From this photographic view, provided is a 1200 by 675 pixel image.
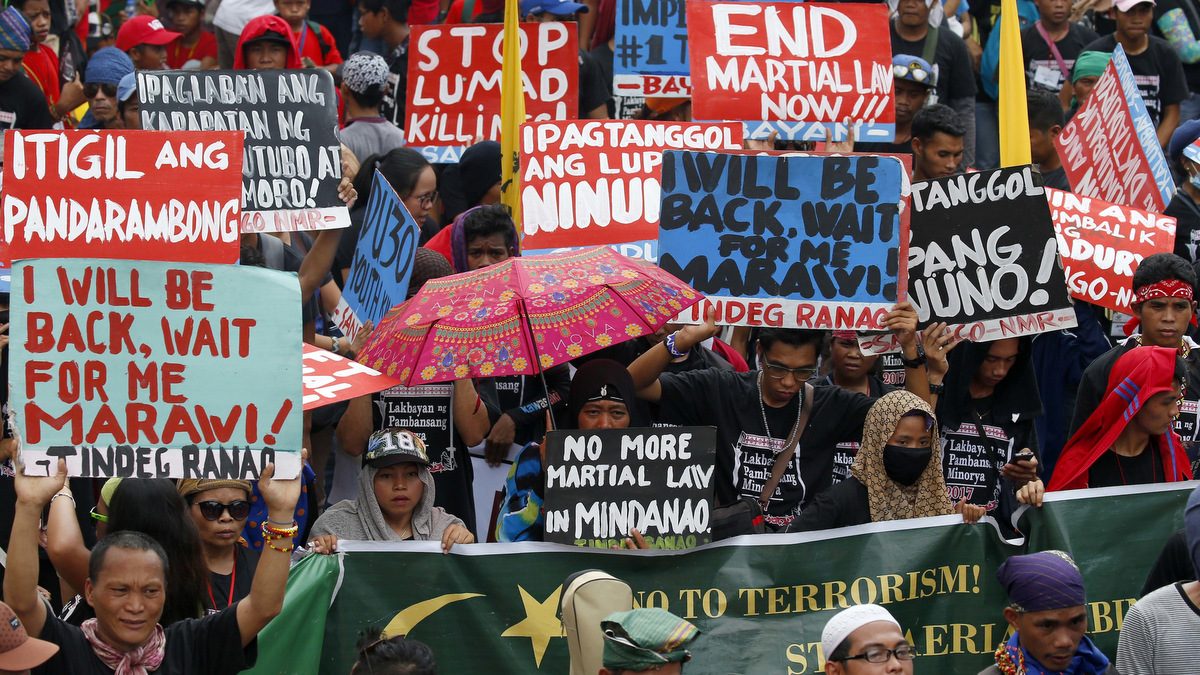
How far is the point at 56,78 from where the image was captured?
12305mm

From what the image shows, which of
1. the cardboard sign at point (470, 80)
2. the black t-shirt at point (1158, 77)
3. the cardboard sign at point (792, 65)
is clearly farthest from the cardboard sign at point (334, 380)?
the black t-shirt at point (1158, 77)

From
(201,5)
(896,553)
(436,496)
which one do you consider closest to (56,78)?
(201,5)

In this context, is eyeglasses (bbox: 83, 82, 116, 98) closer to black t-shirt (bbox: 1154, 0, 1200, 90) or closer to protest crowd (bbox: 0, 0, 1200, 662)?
protest crowd (bbox: 0, 0, 1200, 662)

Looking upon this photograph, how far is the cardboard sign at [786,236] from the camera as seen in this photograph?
6.92 metres

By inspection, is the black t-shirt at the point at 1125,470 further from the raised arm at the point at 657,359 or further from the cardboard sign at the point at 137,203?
the cardboard sign at the point at 137,203

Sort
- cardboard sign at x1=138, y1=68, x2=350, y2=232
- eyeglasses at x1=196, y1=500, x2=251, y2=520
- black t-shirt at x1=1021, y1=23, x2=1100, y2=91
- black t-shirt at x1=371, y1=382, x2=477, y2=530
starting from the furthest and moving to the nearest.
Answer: black t-shirt at x1=1021, y1=23, x2=1100, y2=91, cardboard sign at x1=138, y1=68, x2=350, y2=232, black t-shirt at x1=371, y1=382, x2=477, y2=530, eyeglasses at x1=196, y1=500, x2=251, y2=520

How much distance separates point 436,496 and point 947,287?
2.53 meters

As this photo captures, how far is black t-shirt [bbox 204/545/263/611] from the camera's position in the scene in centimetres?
572

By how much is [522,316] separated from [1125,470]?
8.90 feet

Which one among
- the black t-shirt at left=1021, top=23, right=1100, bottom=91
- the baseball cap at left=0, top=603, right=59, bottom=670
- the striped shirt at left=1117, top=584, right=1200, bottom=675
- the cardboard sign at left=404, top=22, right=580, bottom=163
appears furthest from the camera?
the black t-shirt at left=1021, top=23, right=1100, bottom=91

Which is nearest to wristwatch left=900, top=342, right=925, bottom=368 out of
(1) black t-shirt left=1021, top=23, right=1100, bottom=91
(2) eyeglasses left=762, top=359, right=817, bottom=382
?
(2) eyeglasses left=762, top=359, right=817, bottom=382

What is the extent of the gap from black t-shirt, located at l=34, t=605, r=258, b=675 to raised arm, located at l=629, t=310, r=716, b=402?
253 cm

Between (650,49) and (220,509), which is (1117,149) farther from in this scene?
(220,509)

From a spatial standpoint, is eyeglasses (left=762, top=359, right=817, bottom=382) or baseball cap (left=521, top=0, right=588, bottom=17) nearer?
eyeglasses (left=762, top=359, right=817, bottom=382)
